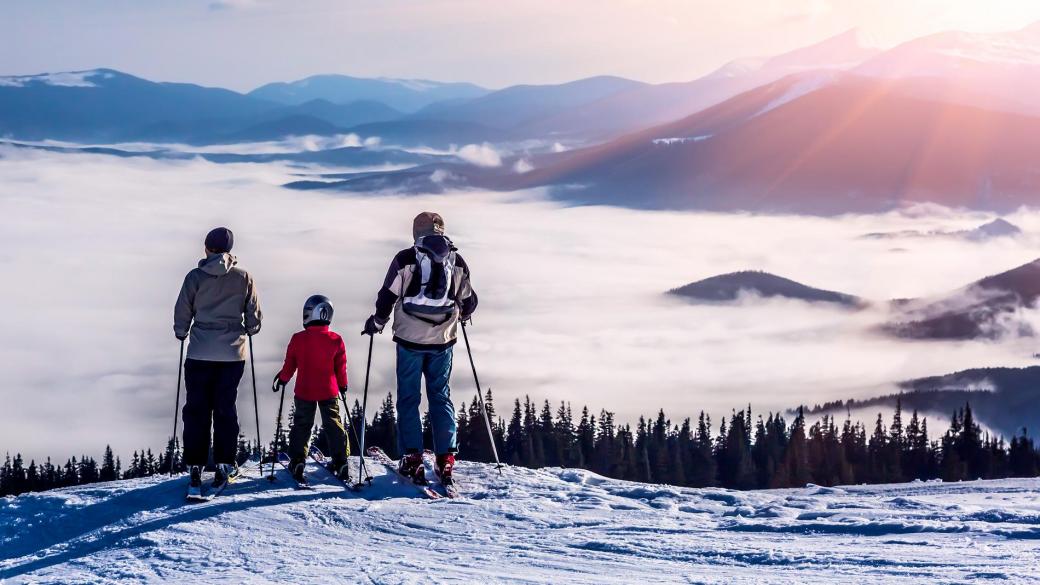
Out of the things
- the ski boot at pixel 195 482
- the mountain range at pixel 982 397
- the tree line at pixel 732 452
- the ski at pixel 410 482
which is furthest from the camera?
the mountain range at pixel 982 397

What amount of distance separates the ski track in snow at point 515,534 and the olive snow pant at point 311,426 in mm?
310

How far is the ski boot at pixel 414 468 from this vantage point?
11.3m

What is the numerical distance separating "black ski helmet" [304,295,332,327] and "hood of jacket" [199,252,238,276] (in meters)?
1.02

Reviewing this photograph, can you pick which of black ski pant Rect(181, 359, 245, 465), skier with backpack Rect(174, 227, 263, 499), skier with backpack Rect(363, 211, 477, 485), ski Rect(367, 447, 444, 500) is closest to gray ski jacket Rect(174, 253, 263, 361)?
skier with backpack Rect(174, 227, 263, 499)

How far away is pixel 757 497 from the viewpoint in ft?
36.5

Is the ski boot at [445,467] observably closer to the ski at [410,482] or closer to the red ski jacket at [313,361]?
the ski at [410,482]

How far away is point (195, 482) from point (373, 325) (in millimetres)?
2261

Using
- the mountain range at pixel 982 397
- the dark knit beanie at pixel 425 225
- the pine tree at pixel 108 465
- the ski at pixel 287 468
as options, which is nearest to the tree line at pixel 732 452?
the pine tree at pixel 108 465

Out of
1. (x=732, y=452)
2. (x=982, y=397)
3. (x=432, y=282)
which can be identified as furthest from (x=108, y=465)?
(x=982, y=397)

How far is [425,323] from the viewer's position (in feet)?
36.0

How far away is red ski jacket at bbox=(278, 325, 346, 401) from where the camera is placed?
11.1 metres

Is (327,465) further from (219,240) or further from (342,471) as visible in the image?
(219,240)

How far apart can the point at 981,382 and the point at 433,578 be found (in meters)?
188

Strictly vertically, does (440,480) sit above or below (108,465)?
above
